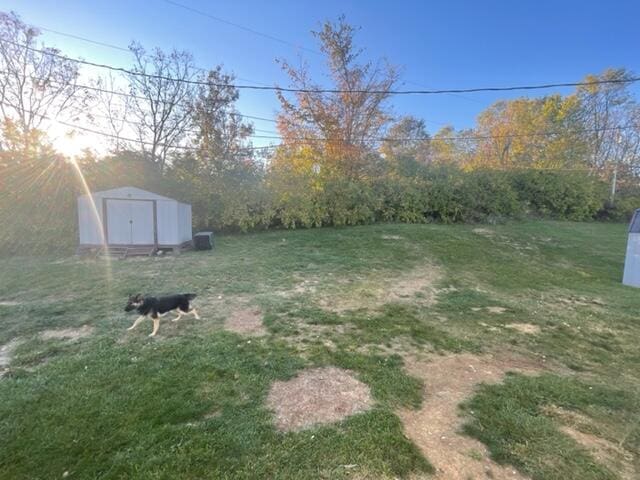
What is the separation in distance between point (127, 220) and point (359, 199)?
24.9 ft

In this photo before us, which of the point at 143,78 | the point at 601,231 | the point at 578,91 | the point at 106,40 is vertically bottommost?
the point at 601,231

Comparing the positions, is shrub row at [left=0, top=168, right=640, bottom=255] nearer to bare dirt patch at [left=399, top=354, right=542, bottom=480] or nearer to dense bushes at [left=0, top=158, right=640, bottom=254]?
dense bushes at [left=0, top=158, right=640, bottom=254]

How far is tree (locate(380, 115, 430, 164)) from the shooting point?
15.4 metres

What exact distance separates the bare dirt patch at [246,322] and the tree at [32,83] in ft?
45.5

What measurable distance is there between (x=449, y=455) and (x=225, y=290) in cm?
390

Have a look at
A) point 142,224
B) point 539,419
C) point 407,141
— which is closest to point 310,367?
point 539,419

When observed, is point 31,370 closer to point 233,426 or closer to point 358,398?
point 233,426

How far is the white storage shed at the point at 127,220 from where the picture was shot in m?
7.89

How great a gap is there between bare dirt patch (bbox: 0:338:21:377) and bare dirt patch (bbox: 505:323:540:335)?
5096mm

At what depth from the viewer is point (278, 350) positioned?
9.25 feet

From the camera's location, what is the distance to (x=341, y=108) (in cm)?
1348

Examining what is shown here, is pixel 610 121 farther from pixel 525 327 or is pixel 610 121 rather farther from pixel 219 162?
pixel 219 162

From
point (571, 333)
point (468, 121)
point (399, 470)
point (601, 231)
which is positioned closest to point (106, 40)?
point (399, 470)

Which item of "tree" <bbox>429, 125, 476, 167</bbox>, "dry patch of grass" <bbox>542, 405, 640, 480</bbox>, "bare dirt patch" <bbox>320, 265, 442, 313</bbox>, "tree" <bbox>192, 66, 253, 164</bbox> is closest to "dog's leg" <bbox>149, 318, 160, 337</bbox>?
"bare dirt patch" <bbox>320, 265, 442, 313</bbox>
